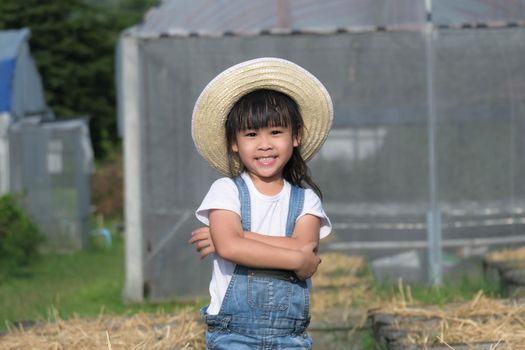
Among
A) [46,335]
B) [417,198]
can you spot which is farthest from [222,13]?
[46,335]

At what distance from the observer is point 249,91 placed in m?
4.46

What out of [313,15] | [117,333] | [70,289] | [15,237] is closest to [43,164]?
[15,237]

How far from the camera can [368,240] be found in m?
9.90

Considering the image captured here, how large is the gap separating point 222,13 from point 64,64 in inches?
1037

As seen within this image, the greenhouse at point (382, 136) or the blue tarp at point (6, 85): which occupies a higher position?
the blue tarp at point (6, 85)

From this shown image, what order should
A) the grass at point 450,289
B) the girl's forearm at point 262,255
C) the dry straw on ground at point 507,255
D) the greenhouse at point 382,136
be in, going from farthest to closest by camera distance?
the greenhouse at point 382,136 < the dry straw on ground at point 507,255 < the grass at point 450,289 < the girl's forearm at point 262,255

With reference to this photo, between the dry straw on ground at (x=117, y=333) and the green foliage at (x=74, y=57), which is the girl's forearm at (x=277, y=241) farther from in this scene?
the green foliage at (x=74, y=57)

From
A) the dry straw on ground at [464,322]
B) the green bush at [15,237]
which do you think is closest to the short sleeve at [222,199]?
the dry straw on ground at [464,322]

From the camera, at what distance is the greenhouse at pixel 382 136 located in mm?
9820

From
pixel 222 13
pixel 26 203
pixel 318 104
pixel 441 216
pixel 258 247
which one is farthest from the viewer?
pixel 26 203

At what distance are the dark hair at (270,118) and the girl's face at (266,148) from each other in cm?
2

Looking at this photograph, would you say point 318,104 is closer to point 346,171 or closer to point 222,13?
point 346,171

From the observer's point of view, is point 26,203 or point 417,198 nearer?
point 417,198

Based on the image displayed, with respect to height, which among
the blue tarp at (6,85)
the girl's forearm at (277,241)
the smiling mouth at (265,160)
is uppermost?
the blue tarp at (6,85)
